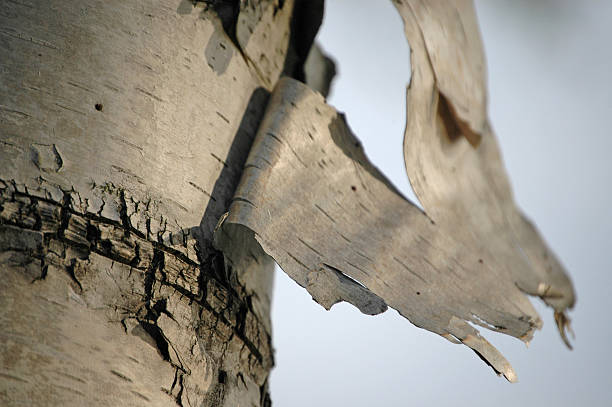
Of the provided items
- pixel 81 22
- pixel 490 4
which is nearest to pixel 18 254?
pixel 81 22

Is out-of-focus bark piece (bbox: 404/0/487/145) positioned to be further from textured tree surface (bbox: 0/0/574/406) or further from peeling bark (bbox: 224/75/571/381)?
peeling bark (bbox: 224/75/571/381)

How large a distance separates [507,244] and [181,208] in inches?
24.8

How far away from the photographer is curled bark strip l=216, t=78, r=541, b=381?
0.63m

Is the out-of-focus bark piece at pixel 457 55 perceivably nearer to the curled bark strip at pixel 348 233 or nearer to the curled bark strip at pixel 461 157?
the curled bark strip at pixel 461 157

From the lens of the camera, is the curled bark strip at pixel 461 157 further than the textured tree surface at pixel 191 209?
Yes

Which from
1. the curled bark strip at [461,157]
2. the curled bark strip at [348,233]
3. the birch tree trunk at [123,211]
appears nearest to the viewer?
the birch tree trunk at [123,211]

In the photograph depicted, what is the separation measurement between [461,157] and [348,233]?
37 cm

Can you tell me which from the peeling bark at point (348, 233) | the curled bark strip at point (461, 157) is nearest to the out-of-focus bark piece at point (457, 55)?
the curled bark strip at point (461, 157)

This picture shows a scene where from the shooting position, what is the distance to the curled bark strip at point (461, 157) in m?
0.83

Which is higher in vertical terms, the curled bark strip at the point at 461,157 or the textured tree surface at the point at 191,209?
the curled bark strip at the point at 461,157

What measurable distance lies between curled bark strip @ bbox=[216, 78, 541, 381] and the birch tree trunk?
0.17 ft

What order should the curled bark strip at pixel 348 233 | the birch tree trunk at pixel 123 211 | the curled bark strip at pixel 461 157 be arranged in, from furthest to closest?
the curled bark strip at pixel 461 157, the curled bark strip at pixel 348 233, the birch tree trunk at pixel 123 211

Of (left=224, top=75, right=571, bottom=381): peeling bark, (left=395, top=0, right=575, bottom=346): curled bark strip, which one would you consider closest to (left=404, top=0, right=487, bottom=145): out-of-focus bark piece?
(left=395, top=0, right=575, bottom=346): curled bark strip

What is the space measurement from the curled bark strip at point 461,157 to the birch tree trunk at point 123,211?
0.93 feet
